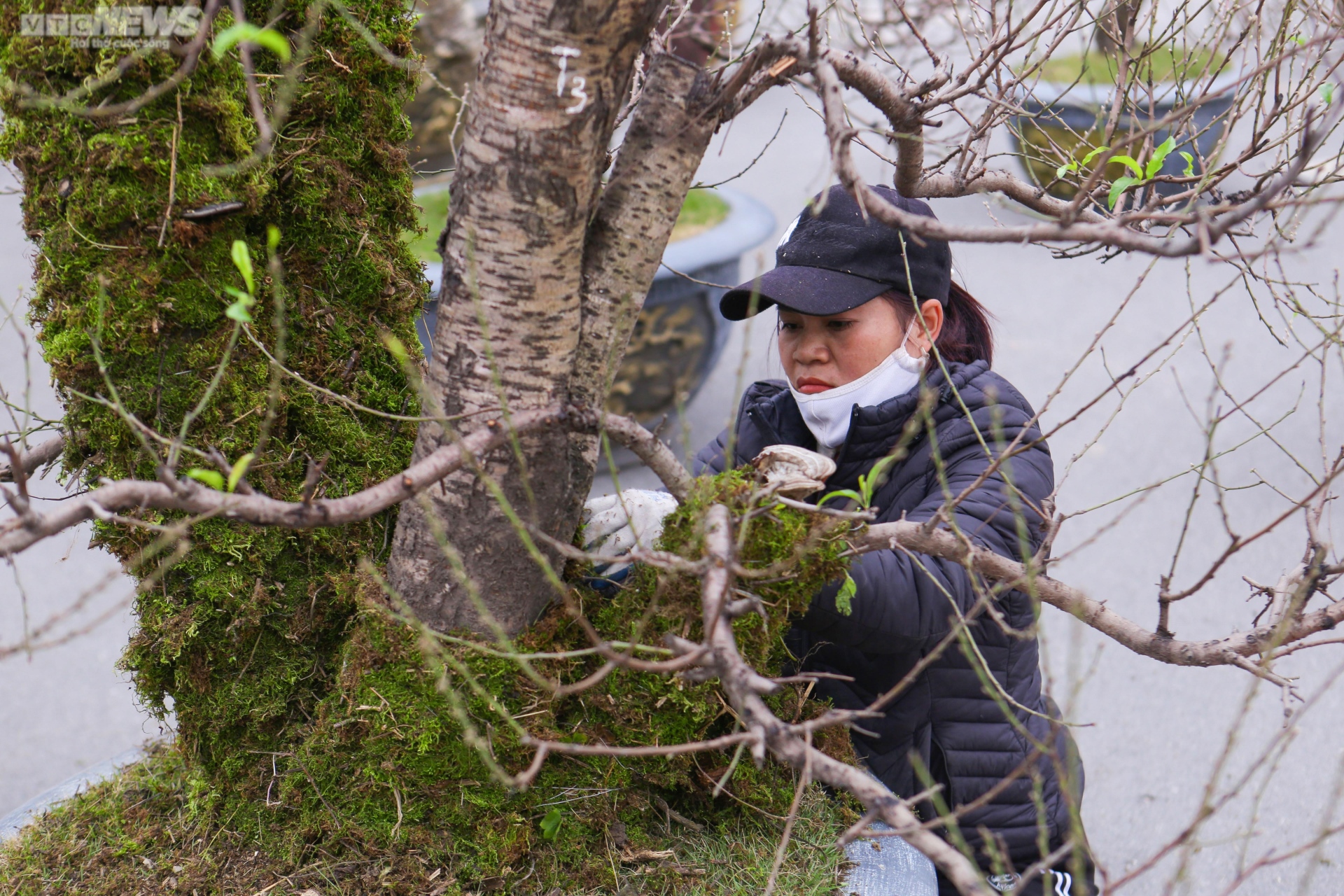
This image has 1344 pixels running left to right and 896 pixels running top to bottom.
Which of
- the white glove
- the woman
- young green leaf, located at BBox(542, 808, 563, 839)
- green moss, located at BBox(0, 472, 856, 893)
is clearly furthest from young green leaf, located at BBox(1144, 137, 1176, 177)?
young green leaf, located at BBox(542, 808, 563, 839)

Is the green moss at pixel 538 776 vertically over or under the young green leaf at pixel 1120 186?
under

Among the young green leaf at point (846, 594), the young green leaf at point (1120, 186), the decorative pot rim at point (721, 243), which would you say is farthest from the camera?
the decorative pot rim at point (721, 243)

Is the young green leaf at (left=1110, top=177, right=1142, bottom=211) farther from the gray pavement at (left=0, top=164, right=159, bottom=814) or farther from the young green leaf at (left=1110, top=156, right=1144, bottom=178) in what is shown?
the gray pavement at (left=0, top=164, right=159, bottom=814)

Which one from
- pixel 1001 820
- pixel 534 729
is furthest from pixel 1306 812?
pixel 534 729

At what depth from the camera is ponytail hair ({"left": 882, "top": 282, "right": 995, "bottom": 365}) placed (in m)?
2.03

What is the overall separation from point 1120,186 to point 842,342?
1.75ft

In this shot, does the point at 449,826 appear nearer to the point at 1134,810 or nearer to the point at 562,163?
the point at 562,163

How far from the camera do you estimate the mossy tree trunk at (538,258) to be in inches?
48.8

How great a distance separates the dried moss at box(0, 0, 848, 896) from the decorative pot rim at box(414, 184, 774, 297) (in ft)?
8.24

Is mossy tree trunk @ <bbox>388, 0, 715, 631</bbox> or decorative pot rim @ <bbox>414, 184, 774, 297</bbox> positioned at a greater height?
mossy tree trunk @ <bbox>388, 0, 715, 631</bbox>

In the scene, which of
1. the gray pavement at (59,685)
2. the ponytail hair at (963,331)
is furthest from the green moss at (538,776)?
the gray pavement at (59,685)

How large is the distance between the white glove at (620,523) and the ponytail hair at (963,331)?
683mm

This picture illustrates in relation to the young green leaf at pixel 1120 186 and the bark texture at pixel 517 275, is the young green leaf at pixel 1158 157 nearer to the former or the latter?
the young green leaf at pixel 1120 186

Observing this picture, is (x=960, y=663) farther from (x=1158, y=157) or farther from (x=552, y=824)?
(x=1158, y=157)
